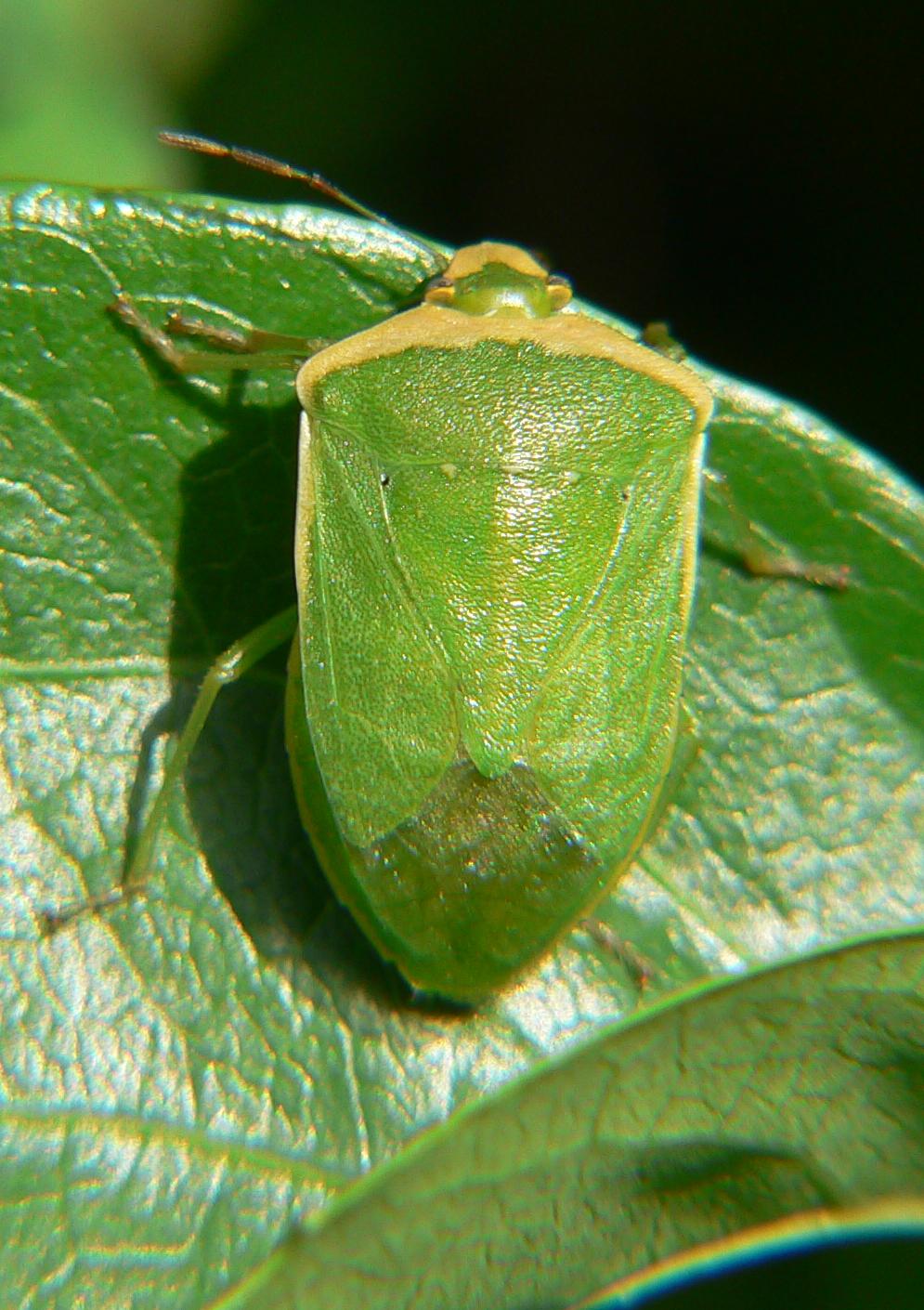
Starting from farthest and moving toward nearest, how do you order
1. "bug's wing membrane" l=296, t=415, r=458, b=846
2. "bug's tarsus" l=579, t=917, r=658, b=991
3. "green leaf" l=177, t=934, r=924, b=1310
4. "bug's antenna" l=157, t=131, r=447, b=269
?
"bug's antenna" l=157, t=131, r=447, b=269 < "bug's tarsus" l=579, t=917, r=658, b=991 < "bug's wing membrane" l=296, t=415, r=458, b=846 < "green leaf" l=177, t=934, r=924, b=1310

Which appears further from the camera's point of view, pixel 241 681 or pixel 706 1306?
pixel 241 681

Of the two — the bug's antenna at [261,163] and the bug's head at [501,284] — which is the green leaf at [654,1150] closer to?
the bug's head at [501,284]

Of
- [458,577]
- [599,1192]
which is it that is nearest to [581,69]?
[458,577]

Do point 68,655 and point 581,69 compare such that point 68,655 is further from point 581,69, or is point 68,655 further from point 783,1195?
point 581,69

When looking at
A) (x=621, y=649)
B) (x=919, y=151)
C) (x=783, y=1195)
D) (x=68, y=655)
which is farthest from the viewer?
(x=919, y=151)

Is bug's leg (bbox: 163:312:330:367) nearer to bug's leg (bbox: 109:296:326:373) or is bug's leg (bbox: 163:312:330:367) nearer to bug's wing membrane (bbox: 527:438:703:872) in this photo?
bug's leg (bbox: 109:296:326:373)

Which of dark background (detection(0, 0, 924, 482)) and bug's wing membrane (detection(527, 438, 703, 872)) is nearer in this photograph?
bug's wing membrane (detection(527, 438, 703, 872))

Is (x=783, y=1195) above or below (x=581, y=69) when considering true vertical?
below

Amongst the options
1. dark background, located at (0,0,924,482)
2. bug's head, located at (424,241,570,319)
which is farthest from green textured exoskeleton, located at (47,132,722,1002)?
dark background, located at (0,0,924,482)
